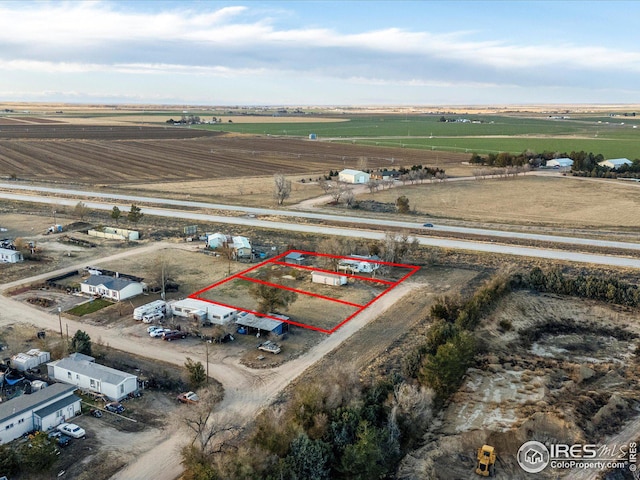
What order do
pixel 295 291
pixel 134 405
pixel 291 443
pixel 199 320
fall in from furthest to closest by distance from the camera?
pixel 295 291, pixel 199 320, pixel 134 405, pixel 291 443

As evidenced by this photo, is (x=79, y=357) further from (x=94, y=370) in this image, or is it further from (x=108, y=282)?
(x=108, y=282)

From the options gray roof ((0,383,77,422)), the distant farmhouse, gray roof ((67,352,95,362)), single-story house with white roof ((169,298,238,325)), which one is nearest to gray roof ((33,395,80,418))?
gray roof ((0,383,77,422))

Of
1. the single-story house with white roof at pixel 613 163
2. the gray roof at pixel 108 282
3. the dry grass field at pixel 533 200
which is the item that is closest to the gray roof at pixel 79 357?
the gray roof at pixel 108 282

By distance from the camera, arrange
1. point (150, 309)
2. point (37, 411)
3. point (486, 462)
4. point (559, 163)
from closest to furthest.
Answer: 1. point (486, 462)
2. point (37, 411)
3. point (150, 309)
4. point (559, 163)

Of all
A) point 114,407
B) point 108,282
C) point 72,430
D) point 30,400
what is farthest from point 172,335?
point 72,430

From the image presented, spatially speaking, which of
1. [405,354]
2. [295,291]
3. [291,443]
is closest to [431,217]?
[295,291]

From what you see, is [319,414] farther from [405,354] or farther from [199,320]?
[199,320]
